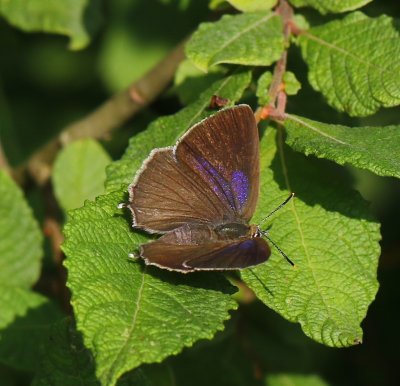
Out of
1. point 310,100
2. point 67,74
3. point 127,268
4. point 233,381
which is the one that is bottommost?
point 233,381

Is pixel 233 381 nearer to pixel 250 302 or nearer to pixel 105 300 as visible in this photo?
pixel 250 302

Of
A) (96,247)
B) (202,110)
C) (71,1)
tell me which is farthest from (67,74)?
(96,247)

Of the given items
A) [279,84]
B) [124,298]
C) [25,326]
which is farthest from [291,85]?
[25,326]

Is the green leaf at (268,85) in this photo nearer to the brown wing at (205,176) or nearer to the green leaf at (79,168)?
the brown wing at (205,176)

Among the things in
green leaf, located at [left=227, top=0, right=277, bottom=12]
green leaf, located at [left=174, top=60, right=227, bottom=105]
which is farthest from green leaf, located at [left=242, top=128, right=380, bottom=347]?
green leaf, located at [left=174, top=60, right=227, bottom=105]

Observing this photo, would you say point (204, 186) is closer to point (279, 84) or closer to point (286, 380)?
point (279, 84)

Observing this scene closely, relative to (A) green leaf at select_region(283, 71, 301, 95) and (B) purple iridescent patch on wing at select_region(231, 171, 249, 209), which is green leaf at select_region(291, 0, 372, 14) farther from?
(B) purple iridescent patch on wing at select_region(231, 171, 249, 209)
